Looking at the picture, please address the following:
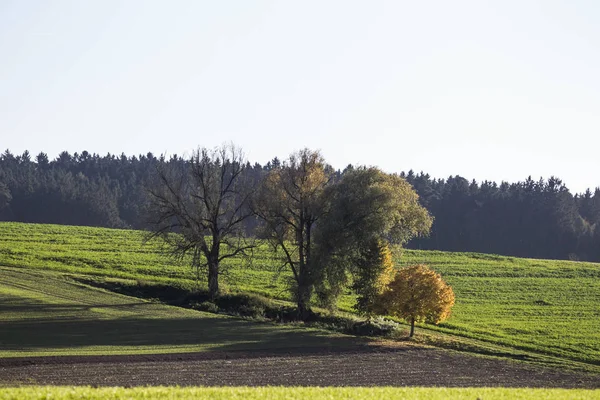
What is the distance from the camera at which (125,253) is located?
3157 inches

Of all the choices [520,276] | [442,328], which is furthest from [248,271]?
[520,276]

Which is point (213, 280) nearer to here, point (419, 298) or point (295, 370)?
point (419, 298)

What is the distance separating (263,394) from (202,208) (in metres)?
43.7

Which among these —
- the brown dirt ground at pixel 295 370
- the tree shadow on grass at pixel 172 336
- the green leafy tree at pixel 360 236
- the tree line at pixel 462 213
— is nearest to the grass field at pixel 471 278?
the green leafy tree at pixel 360 236

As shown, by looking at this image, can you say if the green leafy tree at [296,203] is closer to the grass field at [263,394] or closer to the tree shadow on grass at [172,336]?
the tree shadow on grass at [172,336]

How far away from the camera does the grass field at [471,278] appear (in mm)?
54056

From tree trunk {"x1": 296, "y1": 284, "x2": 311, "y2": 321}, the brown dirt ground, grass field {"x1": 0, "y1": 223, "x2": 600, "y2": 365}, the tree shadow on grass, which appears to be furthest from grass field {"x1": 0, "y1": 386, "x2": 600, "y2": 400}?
tree trunk {"x1": 296, "y1": 284, "x2": 311, "y2": 321}

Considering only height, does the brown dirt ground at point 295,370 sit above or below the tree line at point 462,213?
below

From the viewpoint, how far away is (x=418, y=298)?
50.8m

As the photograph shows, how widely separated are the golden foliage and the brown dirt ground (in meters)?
6.16

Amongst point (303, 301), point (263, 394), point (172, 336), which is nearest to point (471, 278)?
point (303, 301)

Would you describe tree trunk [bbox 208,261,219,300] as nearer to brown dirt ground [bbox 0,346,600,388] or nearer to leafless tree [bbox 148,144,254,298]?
leafless tree [bbox 148,144,254,298]

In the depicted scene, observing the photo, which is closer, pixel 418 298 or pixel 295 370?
pixel 295 370

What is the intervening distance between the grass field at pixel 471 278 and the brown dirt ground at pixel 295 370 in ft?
30.9
